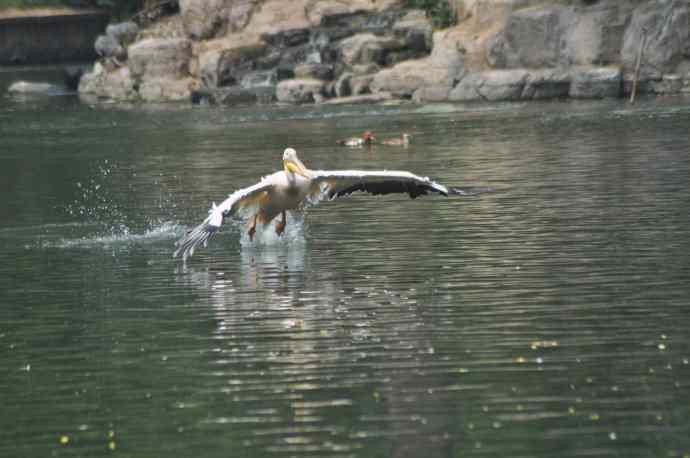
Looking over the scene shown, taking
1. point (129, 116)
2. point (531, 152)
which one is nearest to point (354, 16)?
point (129, 116)

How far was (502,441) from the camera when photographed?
33.4 feet

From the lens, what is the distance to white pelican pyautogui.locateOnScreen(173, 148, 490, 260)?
18.2 metres

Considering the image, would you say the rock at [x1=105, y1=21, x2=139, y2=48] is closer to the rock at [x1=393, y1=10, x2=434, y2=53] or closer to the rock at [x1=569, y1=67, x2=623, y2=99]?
the rock at [x1=393, y1=10, x2=434, y2=53]

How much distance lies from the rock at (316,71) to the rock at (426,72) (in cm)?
310

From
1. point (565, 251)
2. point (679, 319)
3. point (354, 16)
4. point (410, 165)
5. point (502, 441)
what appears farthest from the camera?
point (354, 16)

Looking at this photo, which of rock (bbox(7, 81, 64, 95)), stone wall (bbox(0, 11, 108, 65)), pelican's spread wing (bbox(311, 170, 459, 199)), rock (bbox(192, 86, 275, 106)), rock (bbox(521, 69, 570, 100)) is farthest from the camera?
stone wall (bbox(0, 11, 108, 65))

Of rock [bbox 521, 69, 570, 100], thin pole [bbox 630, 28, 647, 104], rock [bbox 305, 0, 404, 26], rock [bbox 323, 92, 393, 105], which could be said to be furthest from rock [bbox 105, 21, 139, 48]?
thin pole [bbox 630, 28, 647, 104]

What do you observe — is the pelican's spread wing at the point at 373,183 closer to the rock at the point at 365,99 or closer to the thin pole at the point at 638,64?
the thin pole at the point at 638,64

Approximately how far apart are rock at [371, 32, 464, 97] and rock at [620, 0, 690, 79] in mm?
5447

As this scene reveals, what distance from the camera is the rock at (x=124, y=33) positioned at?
65.2m

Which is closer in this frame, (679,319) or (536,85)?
(679,319)

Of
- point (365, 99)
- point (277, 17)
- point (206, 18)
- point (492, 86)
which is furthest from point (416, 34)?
point (206, 18)

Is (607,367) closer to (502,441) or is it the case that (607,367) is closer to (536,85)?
(502,441)

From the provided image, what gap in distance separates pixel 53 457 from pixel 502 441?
9.35 ft
